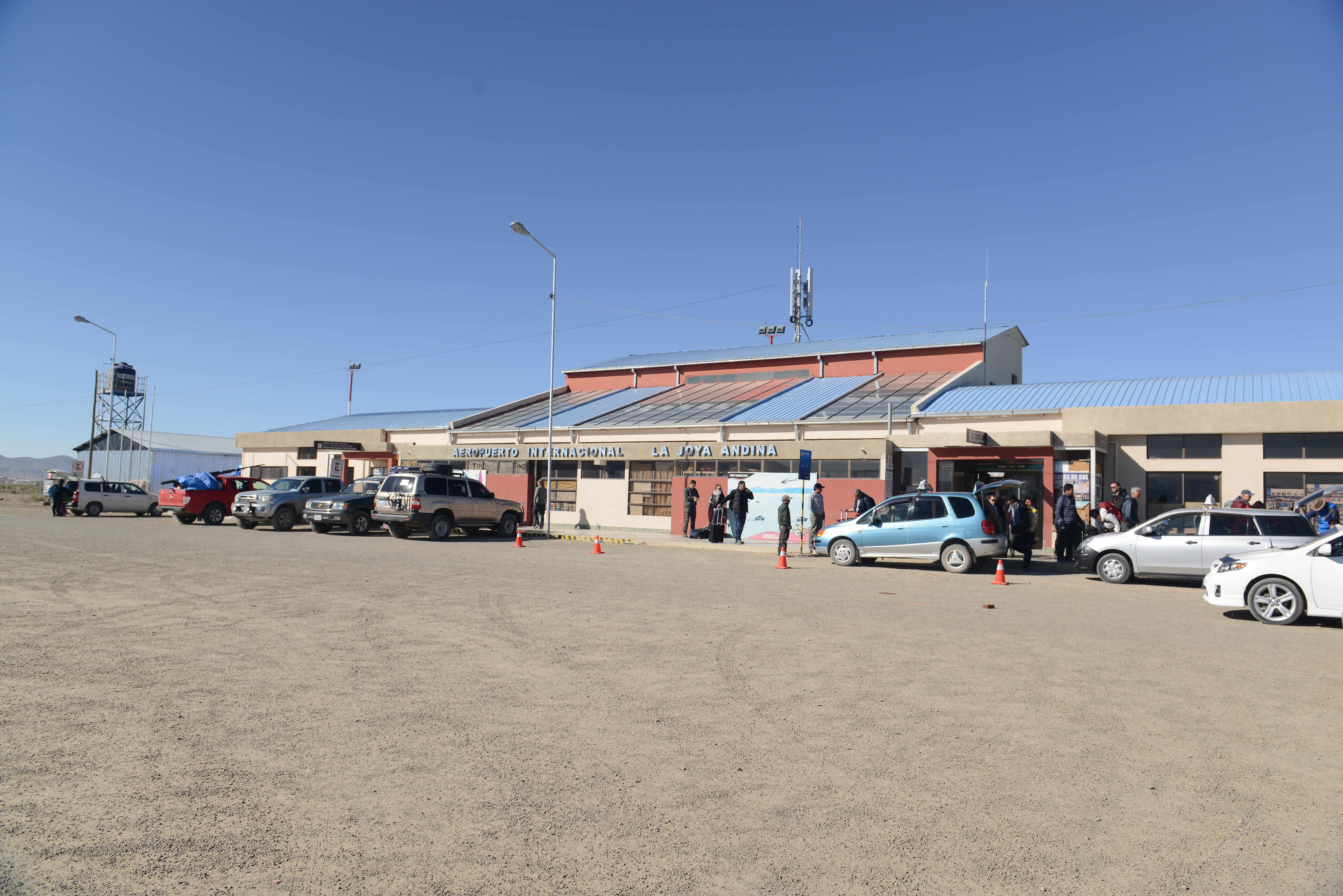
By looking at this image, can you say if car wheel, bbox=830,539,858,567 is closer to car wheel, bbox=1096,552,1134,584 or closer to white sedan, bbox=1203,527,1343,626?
car wheel, bbox=1096,552,1134,584

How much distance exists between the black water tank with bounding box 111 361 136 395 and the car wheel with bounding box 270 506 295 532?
171ft

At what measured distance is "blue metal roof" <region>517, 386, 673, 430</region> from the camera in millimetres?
35031

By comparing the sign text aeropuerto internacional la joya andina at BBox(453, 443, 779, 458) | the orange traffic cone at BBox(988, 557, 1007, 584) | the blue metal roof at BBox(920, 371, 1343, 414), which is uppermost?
the blue metal roof at BBox(920, 371, 1343, 414)

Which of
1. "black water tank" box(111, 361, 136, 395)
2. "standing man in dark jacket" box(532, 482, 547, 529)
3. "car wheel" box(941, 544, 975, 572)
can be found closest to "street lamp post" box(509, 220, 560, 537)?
"standing man in dark jacket" box(532, 482, 547, 529)

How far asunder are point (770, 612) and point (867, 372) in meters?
25.0

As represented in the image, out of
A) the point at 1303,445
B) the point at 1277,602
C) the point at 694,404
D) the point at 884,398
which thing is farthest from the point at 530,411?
the point at 1277,602

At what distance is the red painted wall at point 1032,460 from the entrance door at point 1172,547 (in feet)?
24.0

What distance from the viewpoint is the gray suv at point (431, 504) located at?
2372 cm

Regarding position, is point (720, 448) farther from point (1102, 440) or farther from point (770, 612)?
point (770, 612)

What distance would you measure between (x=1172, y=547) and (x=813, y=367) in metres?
21.7

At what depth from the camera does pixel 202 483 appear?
29797 mm

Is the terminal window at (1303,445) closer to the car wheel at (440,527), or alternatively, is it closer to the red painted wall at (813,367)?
the red painted wall at (813,367)

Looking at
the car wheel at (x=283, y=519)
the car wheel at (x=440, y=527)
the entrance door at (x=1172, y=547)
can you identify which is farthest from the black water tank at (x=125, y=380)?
the entrance door at (x=1172, y=547)

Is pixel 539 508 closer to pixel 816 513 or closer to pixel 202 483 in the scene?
pixel 202 483
